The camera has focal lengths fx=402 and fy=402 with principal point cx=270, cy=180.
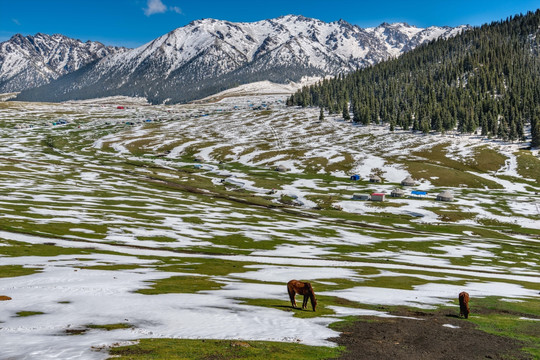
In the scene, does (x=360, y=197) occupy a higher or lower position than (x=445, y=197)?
lower

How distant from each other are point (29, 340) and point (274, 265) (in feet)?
116

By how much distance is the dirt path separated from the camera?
748 inches

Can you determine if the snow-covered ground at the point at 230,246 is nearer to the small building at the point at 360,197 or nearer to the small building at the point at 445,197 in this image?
the small building at the point at 445,197

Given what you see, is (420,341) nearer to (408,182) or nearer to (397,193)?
(397,193)

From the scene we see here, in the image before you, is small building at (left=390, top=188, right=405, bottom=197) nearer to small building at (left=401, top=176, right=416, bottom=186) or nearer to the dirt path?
small building at (left=401, top=176, right=416, bottom=186)

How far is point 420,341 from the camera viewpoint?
2120 cm

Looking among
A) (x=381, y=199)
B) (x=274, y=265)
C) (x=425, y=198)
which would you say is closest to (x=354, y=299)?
(x=274, y=265)

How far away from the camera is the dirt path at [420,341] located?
748 inches

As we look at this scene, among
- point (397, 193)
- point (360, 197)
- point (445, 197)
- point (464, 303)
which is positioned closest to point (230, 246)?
point (464, 303)

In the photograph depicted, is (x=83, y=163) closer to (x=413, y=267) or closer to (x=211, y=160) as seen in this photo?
(x=211, y=160)

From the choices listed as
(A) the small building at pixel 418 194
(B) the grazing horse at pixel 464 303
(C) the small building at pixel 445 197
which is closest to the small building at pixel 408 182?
(A) the small building at pixel 418 194

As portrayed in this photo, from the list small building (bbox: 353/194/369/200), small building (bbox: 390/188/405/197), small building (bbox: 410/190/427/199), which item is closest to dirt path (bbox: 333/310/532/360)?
small building (bbox: 353/194/369/200)

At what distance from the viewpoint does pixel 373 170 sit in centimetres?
17000

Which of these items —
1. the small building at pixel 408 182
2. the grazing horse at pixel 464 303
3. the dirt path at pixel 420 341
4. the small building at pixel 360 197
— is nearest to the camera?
the dirt path at pixel 420 341
